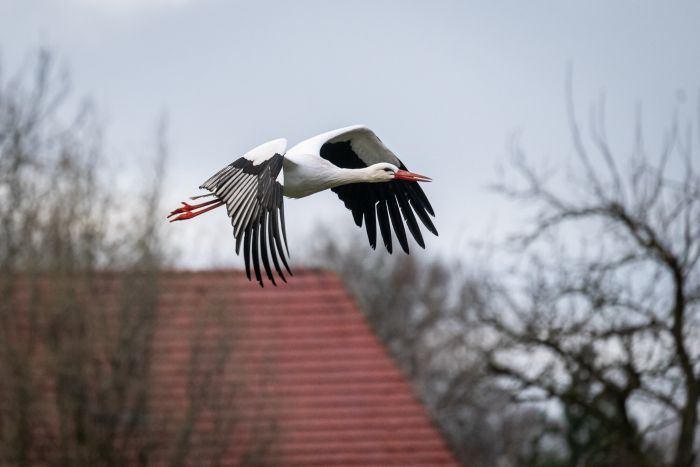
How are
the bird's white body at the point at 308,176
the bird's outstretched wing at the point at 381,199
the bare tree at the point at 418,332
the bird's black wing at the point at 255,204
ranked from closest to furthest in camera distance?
the bird's black wing at the point at 255,204, the bird's white body at the point at 308,176, the bird's outstretched wing at the point at 381,199, the bare tree at the point at 418,332

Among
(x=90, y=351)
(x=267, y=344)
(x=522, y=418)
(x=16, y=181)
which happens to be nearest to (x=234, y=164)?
(x=90, y=351)

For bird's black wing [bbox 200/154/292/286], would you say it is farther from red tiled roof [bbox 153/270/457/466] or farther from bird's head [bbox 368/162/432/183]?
red tiled roof [bbox 153/270/457/466]

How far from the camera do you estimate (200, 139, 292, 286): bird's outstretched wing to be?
873 centimetres

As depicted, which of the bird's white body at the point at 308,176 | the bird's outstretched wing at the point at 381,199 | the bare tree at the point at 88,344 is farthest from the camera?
the bare tree at the point at 88,344

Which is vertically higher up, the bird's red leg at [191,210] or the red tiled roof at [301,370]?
the bird's red leg at [191,210]

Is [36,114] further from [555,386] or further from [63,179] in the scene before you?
[555,386]

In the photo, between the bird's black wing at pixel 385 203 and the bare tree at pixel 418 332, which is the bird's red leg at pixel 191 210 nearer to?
the bird's black wing at pixel 385 203

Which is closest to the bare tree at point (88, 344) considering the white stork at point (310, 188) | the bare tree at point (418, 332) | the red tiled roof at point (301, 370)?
the red tiled roof at point (301, 370)

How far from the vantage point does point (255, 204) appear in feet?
29.9

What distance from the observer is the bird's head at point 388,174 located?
33.1 feet

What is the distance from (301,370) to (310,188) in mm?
13949

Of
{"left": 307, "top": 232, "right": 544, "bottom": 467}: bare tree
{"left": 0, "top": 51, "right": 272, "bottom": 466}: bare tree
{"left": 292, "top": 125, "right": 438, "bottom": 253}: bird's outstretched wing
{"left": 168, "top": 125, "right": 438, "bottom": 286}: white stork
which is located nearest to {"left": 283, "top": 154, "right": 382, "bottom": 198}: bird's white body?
{"left": 168, "top": 125, "right": 438, "bottom": 286}: white stork

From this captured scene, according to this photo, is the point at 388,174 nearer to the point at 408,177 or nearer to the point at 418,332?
the point at 408,177

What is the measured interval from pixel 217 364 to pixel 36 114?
5.06 m
